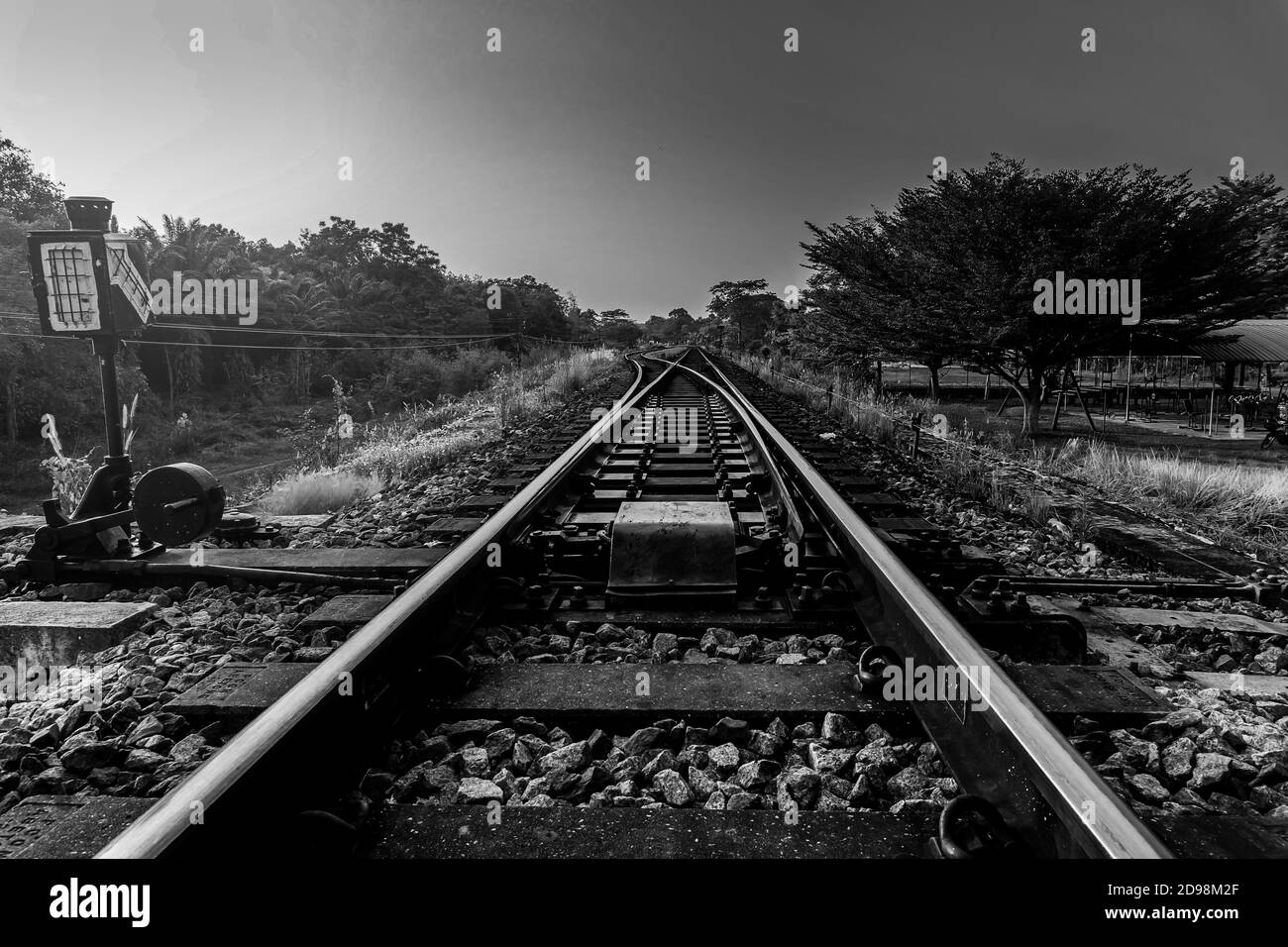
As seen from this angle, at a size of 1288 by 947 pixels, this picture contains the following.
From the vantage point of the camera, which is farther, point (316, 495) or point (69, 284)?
point (316, 495)

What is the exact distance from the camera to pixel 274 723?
58.7 inches

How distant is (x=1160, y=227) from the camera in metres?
9.44

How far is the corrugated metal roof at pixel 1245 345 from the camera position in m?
14.3

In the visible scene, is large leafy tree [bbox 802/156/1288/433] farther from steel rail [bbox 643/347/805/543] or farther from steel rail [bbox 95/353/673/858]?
steel rail [bbox 95/353/673/858]

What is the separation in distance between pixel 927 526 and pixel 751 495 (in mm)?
1156

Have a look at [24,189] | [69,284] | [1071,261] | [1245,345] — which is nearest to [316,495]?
[69,284]

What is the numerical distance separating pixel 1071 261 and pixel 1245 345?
9.73 meters

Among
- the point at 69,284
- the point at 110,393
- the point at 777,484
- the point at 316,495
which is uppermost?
the point at 69,284

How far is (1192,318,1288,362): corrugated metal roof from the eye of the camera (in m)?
14.3

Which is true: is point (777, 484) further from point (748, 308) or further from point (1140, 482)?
point (748, 308)

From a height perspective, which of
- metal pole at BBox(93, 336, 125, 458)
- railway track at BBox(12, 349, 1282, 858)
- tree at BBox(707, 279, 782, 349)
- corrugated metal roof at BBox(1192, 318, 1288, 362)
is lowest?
railway track at BBox(12, 349, 1282, 858)

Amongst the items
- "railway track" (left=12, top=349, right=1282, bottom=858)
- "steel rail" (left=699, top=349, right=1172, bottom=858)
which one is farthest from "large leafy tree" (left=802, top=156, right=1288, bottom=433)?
"steel rail" (left=699, top=349, right=1172, bottom=858)

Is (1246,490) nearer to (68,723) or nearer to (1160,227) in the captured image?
(1160,227)

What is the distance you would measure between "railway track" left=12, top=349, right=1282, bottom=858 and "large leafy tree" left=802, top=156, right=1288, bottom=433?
7767 millimetres
